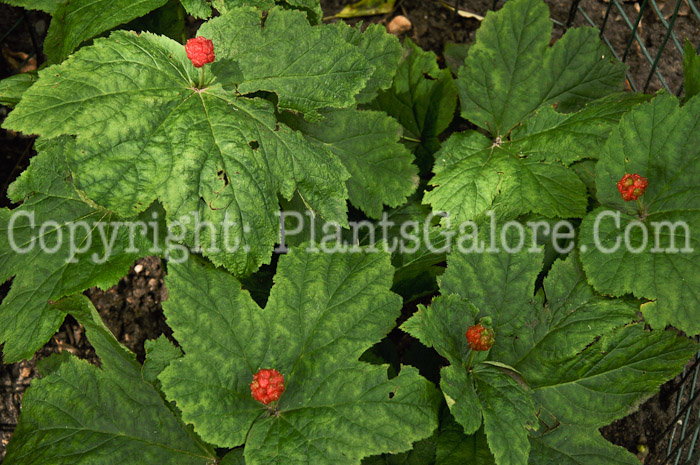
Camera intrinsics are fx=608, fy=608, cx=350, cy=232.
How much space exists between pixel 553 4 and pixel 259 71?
7.34 ft

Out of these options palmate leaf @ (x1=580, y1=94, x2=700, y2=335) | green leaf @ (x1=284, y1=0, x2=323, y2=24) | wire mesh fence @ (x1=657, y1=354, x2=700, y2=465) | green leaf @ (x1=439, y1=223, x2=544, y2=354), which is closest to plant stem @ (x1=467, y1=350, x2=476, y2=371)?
green leaf @ (x1=439, y1=223, x2=544, y2=354)

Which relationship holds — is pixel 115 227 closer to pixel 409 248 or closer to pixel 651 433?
pixel 409 248

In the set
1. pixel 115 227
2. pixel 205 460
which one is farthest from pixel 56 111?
pixel 205 460

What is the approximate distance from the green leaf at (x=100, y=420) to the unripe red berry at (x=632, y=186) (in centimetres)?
170

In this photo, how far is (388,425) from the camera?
1837mm

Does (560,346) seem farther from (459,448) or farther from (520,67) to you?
(520,67)

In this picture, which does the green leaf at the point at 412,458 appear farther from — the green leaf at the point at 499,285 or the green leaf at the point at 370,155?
the green leaf at the point at 370,155

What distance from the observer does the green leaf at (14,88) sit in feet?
7.22

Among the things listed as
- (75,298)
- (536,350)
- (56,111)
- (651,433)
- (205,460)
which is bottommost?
(651,433)

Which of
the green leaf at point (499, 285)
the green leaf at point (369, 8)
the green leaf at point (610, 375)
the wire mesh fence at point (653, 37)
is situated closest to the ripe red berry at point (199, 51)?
the green leaf at point (499, 285)

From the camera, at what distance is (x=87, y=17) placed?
82.8 inches

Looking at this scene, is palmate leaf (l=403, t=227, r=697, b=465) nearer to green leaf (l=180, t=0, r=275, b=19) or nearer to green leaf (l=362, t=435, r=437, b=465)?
green leaf (l=362, t=435, r=437, b=465)

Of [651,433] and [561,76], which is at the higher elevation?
[561,76]

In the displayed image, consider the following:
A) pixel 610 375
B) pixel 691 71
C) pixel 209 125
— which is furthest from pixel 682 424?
pixel 209 125
